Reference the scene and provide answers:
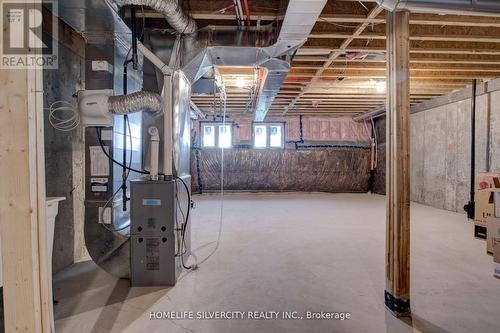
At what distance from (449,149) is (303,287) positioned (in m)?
4.69

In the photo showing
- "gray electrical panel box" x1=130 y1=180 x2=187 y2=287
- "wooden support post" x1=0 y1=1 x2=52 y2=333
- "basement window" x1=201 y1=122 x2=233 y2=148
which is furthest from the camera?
"basement window" x1=201 y1=122 x2=233 y2=148

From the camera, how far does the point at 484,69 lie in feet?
12.8

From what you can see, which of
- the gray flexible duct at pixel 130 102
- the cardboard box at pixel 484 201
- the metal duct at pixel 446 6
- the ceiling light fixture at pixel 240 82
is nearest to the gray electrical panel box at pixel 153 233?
the gray flexible duct at pixel 130 102

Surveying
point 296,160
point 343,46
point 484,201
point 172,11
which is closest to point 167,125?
point 172,11

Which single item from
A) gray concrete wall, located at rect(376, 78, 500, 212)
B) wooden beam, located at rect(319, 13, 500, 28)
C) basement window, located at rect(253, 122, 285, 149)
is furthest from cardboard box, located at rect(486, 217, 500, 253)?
basement window, located at rect(253, 122, 285, 149)

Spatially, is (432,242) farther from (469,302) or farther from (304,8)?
(304,8)

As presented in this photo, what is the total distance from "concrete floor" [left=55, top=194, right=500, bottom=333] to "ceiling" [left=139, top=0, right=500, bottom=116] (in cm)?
223

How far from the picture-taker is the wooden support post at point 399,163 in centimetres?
180

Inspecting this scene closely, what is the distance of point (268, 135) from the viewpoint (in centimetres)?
784

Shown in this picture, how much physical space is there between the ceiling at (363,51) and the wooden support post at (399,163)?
0.77 meters

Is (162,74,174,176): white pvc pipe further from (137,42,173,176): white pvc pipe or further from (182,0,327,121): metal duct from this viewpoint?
(182,0,327,121): metal duct

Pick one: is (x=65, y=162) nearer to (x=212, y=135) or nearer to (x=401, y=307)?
(x=401, y=307)

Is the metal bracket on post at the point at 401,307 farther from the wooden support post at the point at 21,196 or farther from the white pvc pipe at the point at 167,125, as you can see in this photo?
the wooden support post at the point at 21,196

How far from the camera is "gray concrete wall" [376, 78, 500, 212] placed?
14.5 feet
